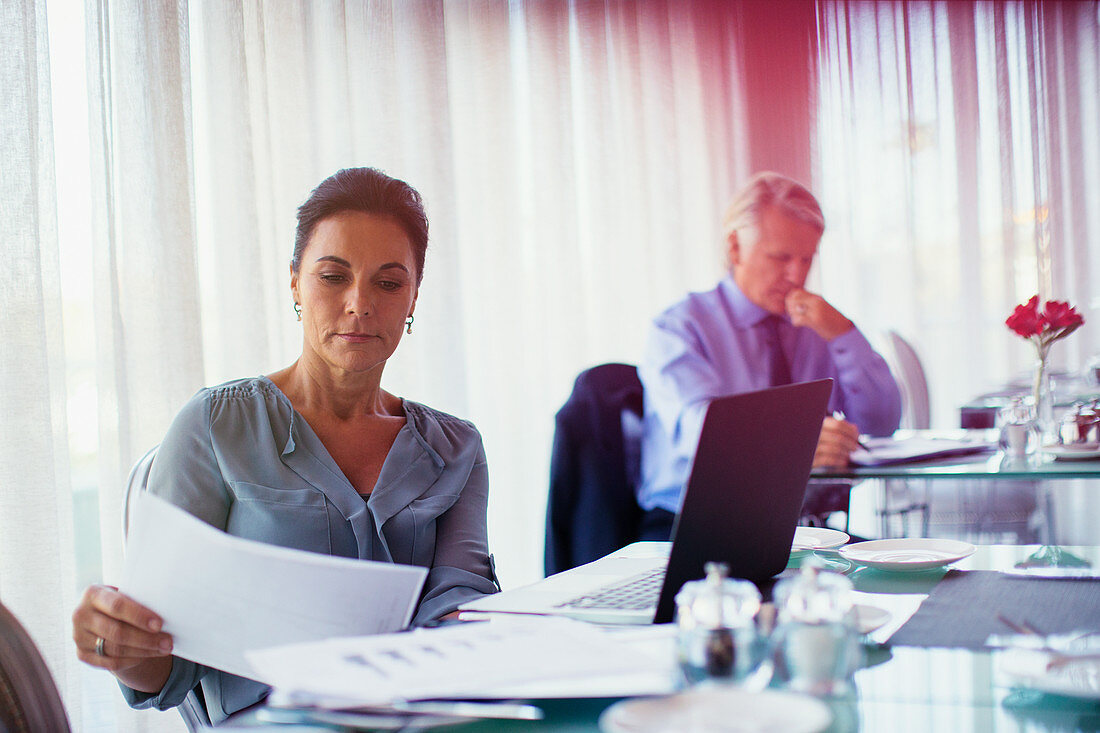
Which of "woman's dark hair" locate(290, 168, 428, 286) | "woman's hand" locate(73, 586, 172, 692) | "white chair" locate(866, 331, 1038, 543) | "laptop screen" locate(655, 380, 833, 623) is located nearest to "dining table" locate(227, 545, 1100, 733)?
"laptop screen" locate(655, 380, 833, 623)

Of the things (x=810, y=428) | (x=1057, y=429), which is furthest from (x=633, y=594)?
(x=1057, y=429)

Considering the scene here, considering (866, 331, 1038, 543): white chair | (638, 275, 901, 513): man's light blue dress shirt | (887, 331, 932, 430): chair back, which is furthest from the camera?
(887, 331, 932, 430): chair back

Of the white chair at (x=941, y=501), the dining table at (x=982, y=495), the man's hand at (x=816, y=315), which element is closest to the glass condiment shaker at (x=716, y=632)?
the dining table at (x=982, y=495)

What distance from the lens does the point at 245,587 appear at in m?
0.84

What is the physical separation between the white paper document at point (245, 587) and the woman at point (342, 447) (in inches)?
11.7

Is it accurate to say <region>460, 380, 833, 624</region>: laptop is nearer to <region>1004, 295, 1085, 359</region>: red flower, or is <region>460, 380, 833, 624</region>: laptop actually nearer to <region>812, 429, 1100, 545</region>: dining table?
<region>812, 429, 1100, 545</region>: dining table

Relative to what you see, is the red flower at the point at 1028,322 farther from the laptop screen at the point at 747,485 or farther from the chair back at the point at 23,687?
the chair back at the point at 23,687

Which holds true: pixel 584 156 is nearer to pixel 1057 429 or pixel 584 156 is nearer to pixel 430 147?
pixel 430 147

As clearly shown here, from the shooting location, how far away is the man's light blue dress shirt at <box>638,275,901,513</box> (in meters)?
3.37

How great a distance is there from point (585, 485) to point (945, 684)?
5.41 ft

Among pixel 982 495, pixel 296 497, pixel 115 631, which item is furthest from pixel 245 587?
pixel 982 495

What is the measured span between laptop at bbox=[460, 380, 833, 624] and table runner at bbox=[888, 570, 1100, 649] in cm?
17

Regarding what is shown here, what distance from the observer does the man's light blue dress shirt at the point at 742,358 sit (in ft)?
11.1

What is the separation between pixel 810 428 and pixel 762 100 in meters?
3.17
